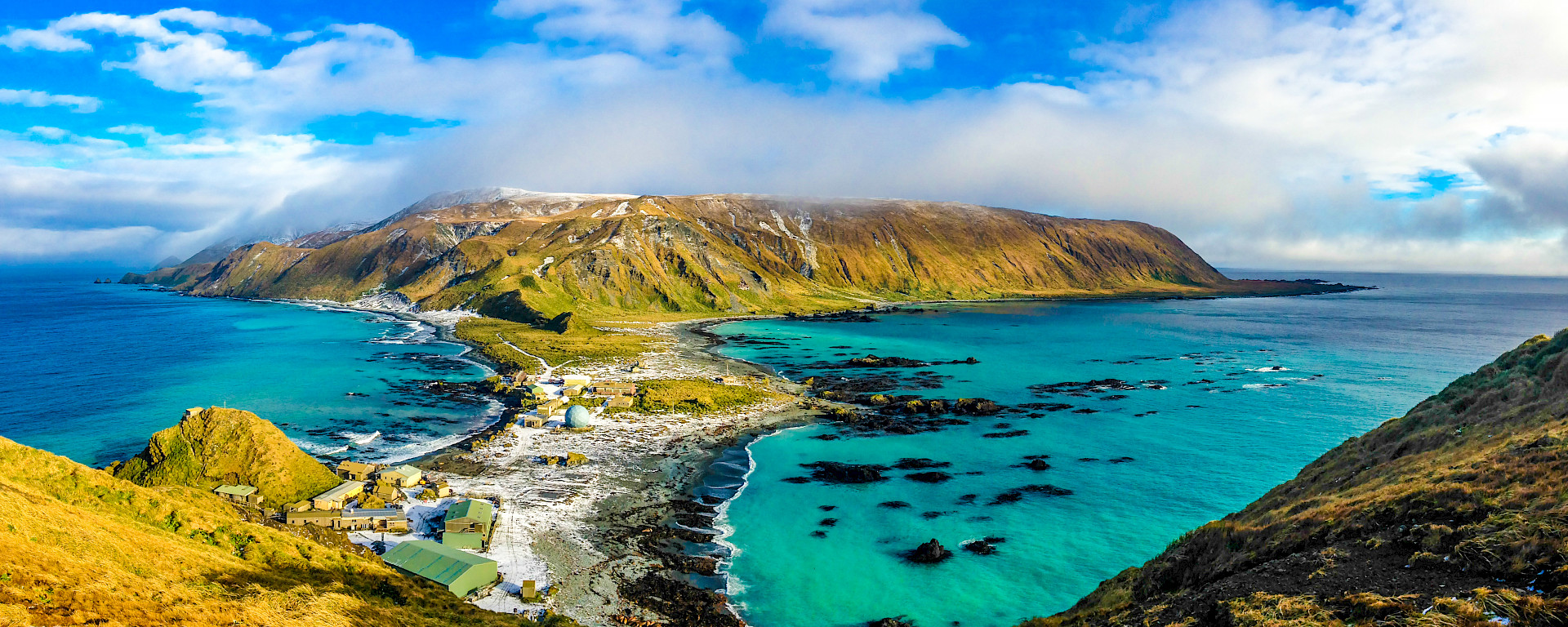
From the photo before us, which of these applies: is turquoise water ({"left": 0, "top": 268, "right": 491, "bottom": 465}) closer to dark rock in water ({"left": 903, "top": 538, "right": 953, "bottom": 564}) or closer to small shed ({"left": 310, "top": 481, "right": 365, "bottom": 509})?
small shed ({"left": 310, "top": 481, "right": 365, "bottom": 509})

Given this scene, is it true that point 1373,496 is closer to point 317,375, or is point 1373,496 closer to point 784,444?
point 784,444

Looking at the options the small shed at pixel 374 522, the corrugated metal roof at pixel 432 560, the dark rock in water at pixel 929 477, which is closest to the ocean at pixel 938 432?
the dark rock in water at pixel 929 477

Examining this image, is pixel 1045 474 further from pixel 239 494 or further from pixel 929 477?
pixel 239 494

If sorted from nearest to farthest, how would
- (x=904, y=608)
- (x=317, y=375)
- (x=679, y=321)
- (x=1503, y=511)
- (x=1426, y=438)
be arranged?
1. (x=1503, y=511)
2. (x=1426, y=438)
3. (x=904, y=608)
4. (x=317, y=375)
5. (x=679, y=321)

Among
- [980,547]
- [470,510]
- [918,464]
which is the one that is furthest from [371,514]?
[918,464]

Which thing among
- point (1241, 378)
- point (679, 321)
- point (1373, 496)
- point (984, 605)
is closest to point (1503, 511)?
point (1373, 496)
